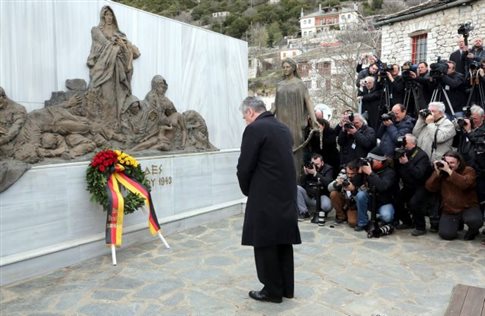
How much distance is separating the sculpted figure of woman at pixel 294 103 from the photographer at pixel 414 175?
1536 millimetres

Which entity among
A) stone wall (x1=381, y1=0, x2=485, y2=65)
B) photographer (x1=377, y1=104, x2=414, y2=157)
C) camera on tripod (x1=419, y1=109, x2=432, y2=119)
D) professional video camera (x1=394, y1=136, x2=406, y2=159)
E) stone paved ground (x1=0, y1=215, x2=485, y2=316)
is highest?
stone wall (x1=381, y1=0, x2=485, y2=65)

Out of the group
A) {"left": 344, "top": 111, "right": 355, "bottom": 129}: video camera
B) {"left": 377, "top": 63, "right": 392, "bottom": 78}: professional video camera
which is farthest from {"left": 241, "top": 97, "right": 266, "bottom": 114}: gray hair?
{"left": 377, "top": 63, "right": 392, "bottom": 78}: professional video camera

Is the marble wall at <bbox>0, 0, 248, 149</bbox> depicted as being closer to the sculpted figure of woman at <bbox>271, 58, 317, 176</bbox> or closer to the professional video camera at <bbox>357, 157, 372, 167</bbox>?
the sculpted figure of woman at <bbox>271, 58, 317, 176</bbox>

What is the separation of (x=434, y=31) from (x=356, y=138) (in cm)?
1284

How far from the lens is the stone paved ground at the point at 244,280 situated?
3.61 metres

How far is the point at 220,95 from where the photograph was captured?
25.2 feet

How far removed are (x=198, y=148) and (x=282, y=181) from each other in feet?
11.5

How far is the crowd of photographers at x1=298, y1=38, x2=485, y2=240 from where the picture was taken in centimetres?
554

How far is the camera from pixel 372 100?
7266mm

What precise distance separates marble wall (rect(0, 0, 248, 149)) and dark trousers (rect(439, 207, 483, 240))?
388 centimetres

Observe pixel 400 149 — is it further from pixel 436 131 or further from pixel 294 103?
pixel 294 103

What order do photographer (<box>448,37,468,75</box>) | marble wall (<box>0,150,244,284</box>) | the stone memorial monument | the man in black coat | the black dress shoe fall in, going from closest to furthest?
the man in black coat < the black dress shoe < marble wall (<box>0,150,244,284</box>) < the stone memorial monument < photographer (<box>448,37,468,75</box>)

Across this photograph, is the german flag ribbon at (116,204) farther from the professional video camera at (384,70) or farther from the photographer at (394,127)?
the professional video camera at (384,70)

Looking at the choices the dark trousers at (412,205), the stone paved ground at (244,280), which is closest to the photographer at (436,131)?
the dark trousers at (412,205)
